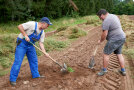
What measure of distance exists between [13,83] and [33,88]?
49cm

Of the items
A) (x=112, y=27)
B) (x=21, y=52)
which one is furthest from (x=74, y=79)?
(x=112, y=27)

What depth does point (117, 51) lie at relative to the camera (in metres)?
4.39

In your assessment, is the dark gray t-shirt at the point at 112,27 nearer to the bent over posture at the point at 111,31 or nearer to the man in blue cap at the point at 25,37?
the bent over posture at the point at 111,31

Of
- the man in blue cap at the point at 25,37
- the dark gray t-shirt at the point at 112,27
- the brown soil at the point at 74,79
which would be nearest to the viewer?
the man in blue cap at the point at 25,37

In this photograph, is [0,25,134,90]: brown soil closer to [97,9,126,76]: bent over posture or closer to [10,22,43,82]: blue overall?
[10,22,43,82]: blue overall

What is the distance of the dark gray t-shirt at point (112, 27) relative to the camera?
3896mm

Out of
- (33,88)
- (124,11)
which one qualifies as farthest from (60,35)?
(124,11)

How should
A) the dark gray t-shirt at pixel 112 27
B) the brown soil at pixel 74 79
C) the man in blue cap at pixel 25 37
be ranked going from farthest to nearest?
the dark gray t-shirt at pixel 112 27 → the brown soil at pixel 74 79 → the man in blue cap at pixel 25 37

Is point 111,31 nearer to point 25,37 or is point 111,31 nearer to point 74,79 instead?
point 74,79

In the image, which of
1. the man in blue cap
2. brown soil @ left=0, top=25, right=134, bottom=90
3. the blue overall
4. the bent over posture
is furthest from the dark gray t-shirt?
the blue overall

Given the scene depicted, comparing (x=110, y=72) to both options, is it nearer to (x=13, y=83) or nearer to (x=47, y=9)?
(x=13, y=83)

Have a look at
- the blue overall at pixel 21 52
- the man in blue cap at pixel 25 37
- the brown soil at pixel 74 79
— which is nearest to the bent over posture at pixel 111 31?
the brown soil at pixel 74 79

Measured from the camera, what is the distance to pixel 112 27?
4.01 metres

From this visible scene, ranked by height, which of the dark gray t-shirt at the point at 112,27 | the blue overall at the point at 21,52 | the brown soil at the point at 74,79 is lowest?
the brown soil at the point at 74,79
